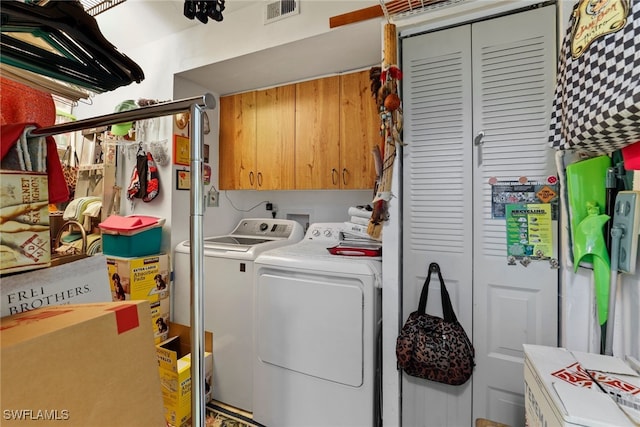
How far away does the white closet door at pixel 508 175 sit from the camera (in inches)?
53.8

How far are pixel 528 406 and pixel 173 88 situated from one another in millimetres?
Result: 2834

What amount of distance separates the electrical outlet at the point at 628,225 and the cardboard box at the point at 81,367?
141cm

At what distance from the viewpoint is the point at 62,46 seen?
70 centimetres

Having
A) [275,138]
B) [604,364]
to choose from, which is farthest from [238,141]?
[604,364]

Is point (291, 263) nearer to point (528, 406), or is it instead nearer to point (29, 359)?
point (528, 406)

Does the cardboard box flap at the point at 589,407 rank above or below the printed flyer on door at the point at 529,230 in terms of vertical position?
below

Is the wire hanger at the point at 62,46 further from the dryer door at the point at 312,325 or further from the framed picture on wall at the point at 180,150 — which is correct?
the framed picture on wall at the point at 180,150

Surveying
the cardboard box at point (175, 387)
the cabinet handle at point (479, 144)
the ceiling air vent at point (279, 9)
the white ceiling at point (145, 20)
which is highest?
the white ceiling at point (145, 20)

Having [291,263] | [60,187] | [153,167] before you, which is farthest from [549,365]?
[153,167]

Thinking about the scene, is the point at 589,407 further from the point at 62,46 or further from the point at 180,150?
the point at 180,150

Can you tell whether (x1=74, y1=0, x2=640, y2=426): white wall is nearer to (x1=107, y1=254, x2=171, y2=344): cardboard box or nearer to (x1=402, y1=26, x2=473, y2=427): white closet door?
(x1=402, y1=26, x2=473, y2=427): white closet door

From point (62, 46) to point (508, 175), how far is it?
5.55 feet

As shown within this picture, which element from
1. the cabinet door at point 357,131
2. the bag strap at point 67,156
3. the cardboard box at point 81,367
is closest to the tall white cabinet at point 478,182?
the cabinet door at point 357,131

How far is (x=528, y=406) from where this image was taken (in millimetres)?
1026
